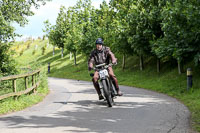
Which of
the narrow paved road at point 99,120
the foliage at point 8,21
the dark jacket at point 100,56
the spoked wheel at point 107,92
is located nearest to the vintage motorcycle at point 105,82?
the spoked wheel at point 107,92

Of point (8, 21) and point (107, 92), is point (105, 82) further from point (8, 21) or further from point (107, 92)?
point (8, 21)

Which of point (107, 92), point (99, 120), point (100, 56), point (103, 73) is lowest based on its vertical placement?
point (99, 120)

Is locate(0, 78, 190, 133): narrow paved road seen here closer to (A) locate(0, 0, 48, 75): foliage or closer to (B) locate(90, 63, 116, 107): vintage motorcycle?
(B) locate(90, 63, 116, 107): vintage motorcycle

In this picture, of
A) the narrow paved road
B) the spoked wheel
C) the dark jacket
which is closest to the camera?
the narrow paved road

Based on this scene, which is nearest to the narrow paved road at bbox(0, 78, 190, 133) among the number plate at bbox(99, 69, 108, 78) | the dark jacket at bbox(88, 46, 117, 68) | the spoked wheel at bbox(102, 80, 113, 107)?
the spoked wheel at bbox(102, 80, 113, 107)

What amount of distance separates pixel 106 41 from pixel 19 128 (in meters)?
24.6

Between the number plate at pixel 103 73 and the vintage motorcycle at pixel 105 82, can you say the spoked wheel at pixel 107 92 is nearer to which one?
the vintage motorcycle at pixel 105 82

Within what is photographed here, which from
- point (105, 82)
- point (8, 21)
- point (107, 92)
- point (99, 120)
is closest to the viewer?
point (99, 120)

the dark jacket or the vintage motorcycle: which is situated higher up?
the dark jacket

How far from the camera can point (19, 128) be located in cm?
575

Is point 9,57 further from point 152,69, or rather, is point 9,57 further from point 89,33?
point 89,33

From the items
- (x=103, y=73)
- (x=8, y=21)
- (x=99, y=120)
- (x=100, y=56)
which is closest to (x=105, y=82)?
(x=103, y=73)

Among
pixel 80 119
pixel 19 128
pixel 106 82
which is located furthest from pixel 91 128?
pixel 106 82

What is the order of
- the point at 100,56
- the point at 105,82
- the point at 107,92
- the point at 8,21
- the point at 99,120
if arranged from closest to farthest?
the point at 99,120 < the point at 107,92 < the point at 105,82 < the point at 100,56 < the point at 8,21
